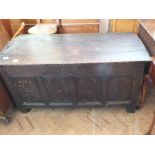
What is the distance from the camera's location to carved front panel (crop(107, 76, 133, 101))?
4.37 feet

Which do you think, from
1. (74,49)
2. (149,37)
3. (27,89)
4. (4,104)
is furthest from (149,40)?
(4,104)

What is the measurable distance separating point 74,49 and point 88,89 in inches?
13.5

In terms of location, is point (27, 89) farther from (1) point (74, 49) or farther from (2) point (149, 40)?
(2) point (149, 40)

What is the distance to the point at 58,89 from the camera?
55.9 inches

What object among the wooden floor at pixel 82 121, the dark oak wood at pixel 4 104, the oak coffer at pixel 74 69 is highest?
the oak coffer at pixel 74 69

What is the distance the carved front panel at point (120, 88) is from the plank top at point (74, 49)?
7.2 inches

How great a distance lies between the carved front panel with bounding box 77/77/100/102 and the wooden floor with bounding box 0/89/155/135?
0.66 feet

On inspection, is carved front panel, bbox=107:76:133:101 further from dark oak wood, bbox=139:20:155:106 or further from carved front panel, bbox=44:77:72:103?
carved front panel, bbox=44:77:72:103

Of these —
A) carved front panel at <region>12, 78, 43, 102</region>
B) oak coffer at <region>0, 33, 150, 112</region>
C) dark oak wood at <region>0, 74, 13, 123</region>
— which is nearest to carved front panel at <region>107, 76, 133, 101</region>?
oak coffer at <region>0, 33, 150, 112</region>

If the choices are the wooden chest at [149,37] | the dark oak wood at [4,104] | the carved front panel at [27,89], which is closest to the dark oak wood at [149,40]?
the wooden chest at [149,37]

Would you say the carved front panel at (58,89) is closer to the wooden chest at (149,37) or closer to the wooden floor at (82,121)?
the wooden floor at (82,121)

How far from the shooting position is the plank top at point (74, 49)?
125cm
